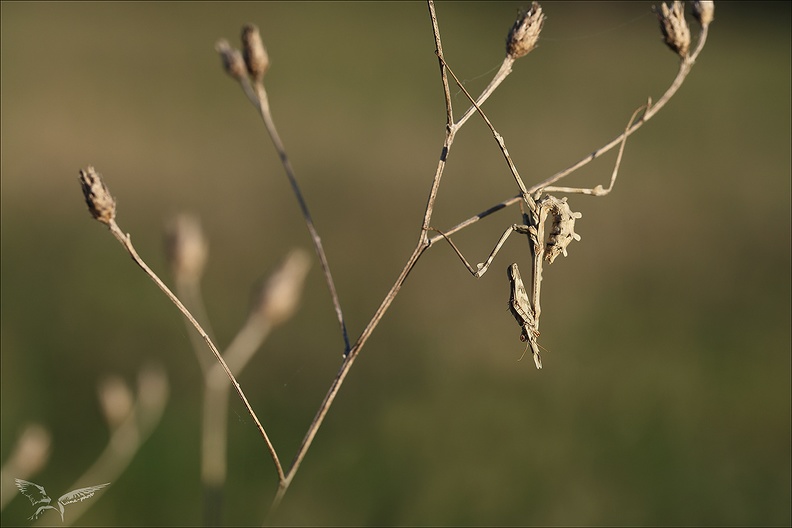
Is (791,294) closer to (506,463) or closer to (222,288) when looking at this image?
(506,463)

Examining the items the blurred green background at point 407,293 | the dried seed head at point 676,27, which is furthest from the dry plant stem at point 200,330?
the blurred green background at point 407,293

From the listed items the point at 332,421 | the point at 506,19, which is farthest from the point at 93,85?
the point at 506,19

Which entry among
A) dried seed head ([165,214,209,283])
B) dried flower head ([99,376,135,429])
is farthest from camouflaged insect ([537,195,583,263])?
dried flower head ([99,376,135,429])

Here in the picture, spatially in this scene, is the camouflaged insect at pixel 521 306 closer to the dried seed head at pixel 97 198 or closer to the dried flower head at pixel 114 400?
the dried seed head at pixel 97 198

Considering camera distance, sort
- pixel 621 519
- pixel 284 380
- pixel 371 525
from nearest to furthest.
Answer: pixel 371 525 < pixel 621 519 < pixel 284 380

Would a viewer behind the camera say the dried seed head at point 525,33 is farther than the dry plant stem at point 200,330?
Yes
